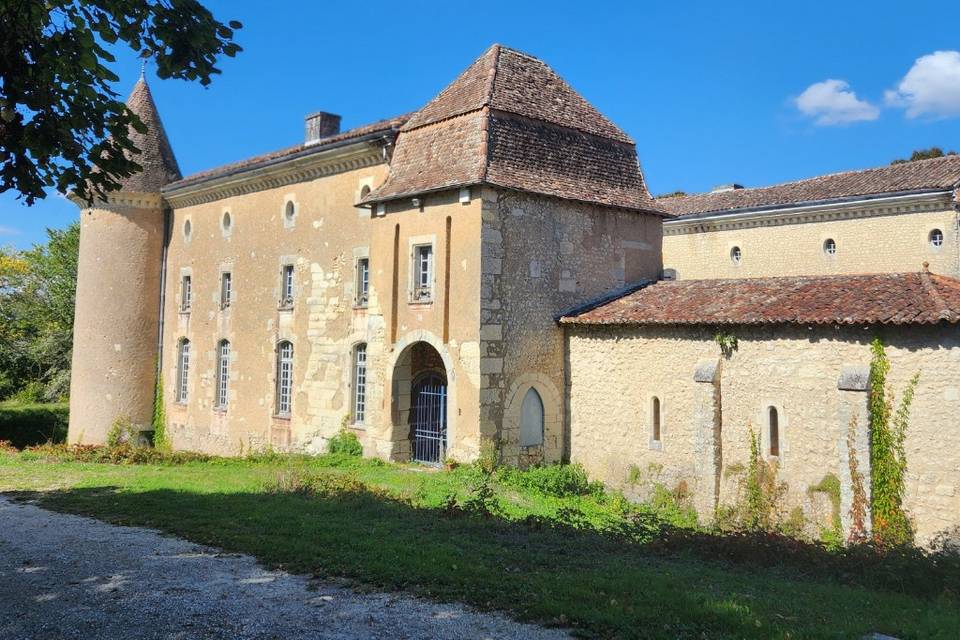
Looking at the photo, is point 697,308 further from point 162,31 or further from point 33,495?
point 33,495

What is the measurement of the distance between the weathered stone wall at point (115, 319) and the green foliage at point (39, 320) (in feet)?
34.3

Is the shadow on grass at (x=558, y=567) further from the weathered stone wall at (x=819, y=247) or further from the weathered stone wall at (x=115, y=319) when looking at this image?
the weathered stone wall at (x=819, y=247)

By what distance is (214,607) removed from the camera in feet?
21.4

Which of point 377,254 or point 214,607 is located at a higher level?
point 377,254

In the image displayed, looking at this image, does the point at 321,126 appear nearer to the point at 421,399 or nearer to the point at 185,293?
the point at 185,293

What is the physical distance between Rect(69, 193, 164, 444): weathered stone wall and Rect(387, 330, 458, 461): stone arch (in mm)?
12990

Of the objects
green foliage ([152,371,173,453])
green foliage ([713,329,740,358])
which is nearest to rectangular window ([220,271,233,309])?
green foliage ([152,371,173,453])

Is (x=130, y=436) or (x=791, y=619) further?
Result: (x=130, y=436)

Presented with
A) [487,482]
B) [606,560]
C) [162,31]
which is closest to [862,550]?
[606,560]

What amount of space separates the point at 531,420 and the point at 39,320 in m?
30.4

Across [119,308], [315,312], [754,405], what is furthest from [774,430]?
[119,308]

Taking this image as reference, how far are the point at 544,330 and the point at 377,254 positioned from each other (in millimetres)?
4266

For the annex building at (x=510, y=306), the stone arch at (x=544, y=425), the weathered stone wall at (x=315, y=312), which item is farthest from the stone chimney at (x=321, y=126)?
the stone arch at (x=544, y=425)

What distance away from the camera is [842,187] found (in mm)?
24406
